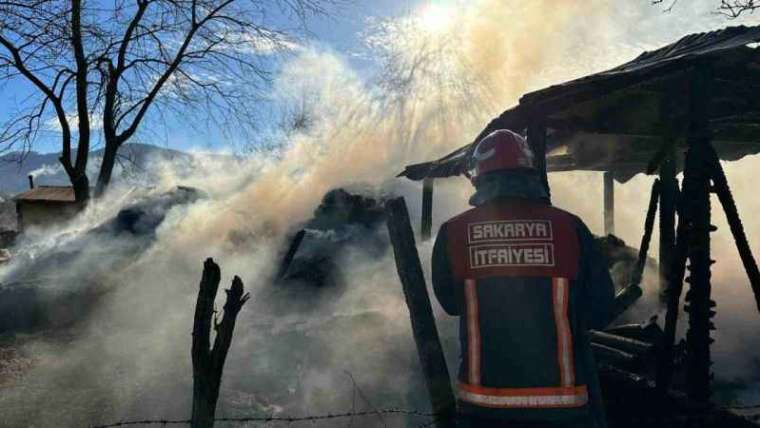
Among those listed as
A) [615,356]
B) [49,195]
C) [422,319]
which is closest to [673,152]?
Result: [615,356]

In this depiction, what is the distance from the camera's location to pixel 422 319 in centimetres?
335

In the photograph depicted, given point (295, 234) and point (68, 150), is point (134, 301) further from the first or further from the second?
point (68, 150)

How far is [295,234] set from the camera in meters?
13.6

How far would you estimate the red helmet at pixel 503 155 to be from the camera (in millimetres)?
2693

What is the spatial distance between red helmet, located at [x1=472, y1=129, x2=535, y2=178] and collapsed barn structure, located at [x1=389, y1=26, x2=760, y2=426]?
1.65 metres

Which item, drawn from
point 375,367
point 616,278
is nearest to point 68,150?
point 375,367

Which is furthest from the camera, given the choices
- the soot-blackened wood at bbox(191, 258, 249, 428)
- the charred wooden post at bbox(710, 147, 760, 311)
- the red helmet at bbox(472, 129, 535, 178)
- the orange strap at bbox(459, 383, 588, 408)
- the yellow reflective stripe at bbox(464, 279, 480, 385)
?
the charred wooden post at bbox(710, 147, 760, 311)

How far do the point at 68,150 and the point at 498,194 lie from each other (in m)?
15.0

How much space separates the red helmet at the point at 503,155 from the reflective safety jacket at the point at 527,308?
0.57ft

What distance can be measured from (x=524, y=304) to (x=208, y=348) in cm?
166

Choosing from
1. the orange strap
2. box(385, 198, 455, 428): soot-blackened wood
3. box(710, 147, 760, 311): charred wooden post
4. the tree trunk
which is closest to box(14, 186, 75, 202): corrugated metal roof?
the tree trunk

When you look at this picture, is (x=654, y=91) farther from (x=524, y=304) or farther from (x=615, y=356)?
(x=524, y=304)

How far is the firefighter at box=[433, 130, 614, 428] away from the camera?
2445 mm

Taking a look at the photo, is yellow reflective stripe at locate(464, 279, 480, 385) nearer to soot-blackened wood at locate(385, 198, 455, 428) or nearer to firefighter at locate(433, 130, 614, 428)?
firefighter at locate(433, 130, 614, 428)
